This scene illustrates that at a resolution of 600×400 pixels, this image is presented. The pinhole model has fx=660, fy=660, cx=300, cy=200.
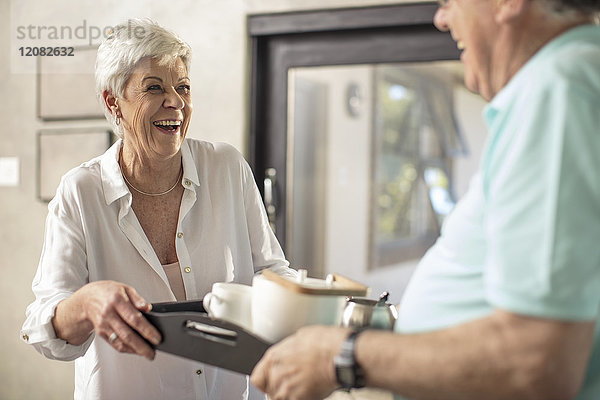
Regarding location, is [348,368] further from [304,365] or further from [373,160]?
[373,160]

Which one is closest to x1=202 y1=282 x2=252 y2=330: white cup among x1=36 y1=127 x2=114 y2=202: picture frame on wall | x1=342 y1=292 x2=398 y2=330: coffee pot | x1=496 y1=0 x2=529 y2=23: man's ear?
x1=342 y1=292 x2=398 y2=330: coffee pot

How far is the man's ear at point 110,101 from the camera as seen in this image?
177cm

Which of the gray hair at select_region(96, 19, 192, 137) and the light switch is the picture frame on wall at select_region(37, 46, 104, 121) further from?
the gray hair at select_region(96, 19, 192, 137)

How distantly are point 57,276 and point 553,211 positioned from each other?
113cm

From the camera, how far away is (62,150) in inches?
134

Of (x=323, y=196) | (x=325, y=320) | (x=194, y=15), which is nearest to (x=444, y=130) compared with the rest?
(x=323, y=196)

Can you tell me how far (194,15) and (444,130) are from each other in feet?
4.34

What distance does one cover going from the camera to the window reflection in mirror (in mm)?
2984

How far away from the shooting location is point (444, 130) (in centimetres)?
300

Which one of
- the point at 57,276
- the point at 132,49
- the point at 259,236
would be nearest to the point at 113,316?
the point at 57,276

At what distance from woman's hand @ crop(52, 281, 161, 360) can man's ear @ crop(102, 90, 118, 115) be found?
62 cm

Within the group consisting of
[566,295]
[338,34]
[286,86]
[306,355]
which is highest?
[338,34]

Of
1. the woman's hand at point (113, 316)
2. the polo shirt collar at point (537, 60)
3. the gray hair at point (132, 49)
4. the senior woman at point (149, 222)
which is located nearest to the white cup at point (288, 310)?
the woman's hand at point (113, 316)

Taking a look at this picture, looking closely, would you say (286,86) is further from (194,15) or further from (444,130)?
(444,130)
